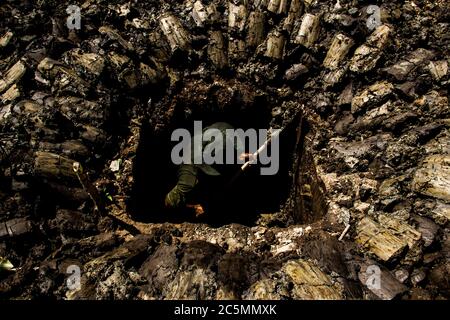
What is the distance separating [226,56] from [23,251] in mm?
3613

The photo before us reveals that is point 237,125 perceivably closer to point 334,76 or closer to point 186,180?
point 186,180

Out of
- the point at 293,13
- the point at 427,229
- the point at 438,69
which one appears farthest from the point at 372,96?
the point at 427,229

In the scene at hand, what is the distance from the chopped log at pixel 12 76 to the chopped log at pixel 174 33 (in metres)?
1.91

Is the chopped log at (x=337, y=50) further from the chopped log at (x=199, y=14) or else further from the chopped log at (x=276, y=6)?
the chopped log at (x=199, y=14)

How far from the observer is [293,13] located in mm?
5137

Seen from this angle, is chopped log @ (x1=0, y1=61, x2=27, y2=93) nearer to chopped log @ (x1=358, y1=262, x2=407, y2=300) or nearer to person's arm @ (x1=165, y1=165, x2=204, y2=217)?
person's arm @ (x1=165, y1=165, x2=204, y2=217)

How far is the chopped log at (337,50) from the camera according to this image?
4.88 meters

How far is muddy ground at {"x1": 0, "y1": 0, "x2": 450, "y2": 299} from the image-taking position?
3.31 metres

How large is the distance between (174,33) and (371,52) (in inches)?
109

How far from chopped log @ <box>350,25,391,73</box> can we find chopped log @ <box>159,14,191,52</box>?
7.86 feet

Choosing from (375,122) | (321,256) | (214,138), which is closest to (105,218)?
(214,138)

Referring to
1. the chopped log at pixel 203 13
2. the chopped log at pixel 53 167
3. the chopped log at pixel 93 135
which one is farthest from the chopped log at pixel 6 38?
the chopped log at pixel 203 13

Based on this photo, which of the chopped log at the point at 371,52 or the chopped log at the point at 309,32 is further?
the chopped log at the point at 309,32

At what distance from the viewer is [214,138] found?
4.78m
